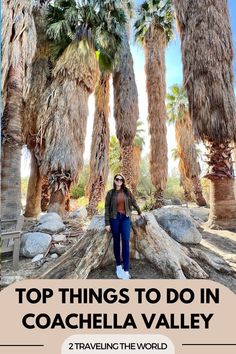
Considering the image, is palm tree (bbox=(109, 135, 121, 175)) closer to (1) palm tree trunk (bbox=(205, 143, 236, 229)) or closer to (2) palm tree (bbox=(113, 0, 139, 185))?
(2) palm tree (bbox=(113, 0, 139, 185))

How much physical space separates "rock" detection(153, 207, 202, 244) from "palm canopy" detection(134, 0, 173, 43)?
20.0 ft

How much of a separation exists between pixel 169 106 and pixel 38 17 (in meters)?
3.57

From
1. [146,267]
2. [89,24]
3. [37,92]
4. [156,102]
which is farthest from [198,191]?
[89,24]

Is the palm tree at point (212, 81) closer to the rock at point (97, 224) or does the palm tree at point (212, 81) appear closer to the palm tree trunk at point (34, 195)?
the rock at point (97, 224)

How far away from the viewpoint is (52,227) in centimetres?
368

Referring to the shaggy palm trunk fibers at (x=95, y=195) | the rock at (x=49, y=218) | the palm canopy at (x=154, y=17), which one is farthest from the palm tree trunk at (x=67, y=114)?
the palm canopy at (x=154, y=17)

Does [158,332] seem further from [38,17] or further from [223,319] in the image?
[38,17]

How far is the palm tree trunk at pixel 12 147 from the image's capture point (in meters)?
3.39

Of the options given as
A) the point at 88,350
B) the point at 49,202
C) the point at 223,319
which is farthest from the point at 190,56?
the point at 88,350

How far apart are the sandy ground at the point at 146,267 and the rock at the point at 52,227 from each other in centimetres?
19

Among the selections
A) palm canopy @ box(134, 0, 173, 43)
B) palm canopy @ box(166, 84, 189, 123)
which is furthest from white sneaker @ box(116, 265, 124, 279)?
palm canopy @ box(134, 0, 173, 43)

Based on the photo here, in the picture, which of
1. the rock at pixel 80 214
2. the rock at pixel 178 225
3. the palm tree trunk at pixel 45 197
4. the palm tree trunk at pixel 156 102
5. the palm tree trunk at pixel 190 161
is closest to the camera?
the rock at pixel 178 225

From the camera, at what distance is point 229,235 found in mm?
3527

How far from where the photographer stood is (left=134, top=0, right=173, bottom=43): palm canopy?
820 cm
